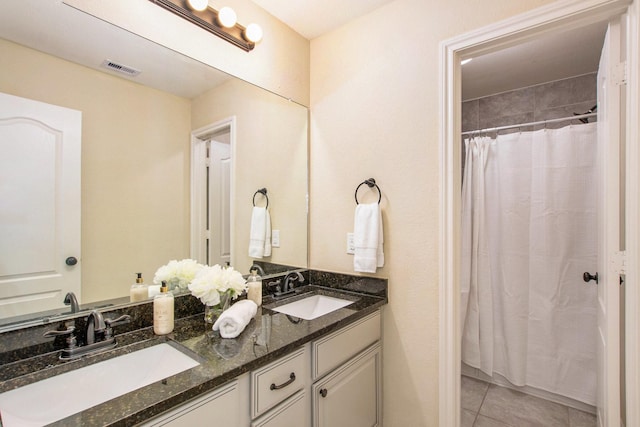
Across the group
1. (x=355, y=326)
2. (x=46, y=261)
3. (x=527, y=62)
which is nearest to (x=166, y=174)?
(x=46, y=261)

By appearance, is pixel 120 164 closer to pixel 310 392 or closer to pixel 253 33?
pixel 253 33

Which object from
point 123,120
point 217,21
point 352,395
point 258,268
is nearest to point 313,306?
point 258,268

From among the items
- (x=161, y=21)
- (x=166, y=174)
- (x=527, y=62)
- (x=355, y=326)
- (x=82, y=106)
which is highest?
(x=527, y=62)

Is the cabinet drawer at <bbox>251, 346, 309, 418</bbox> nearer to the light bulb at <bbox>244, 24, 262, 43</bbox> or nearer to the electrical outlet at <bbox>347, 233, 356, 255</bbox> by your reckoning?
the electrical outlet at <bbox>347, 233, 356, 255</bbox>

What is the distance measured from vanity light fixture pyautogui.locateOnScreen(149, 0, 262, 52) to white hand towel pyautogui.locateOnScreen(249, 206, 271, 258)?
0.89m

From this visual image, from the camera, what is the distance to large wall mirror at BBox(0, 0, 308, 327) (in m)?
1.04

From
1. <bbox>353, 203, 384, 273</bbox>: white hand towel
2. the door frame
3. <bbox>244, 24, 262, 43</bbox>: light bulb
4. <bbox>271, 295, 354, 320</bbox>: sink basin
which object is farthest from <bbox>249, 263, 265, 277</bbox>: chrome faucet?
<bbox>244, 24, 262, 43</bbox>: light bulb

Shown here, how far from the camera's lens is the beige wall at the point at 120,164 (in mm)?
1069

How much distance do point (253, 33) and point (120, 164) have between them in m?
0.93

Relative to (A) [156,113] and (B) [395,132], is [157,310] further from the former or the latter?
(B) [395,132]

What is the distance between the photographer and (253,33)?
1617mm

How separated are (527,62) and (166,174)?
2424 mm

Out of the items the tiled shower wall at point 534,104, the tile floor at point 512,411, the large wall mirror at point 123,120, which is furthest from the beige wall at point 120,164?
the tiled shower wall at point 534,104

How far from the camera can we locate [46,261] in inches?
41.8
